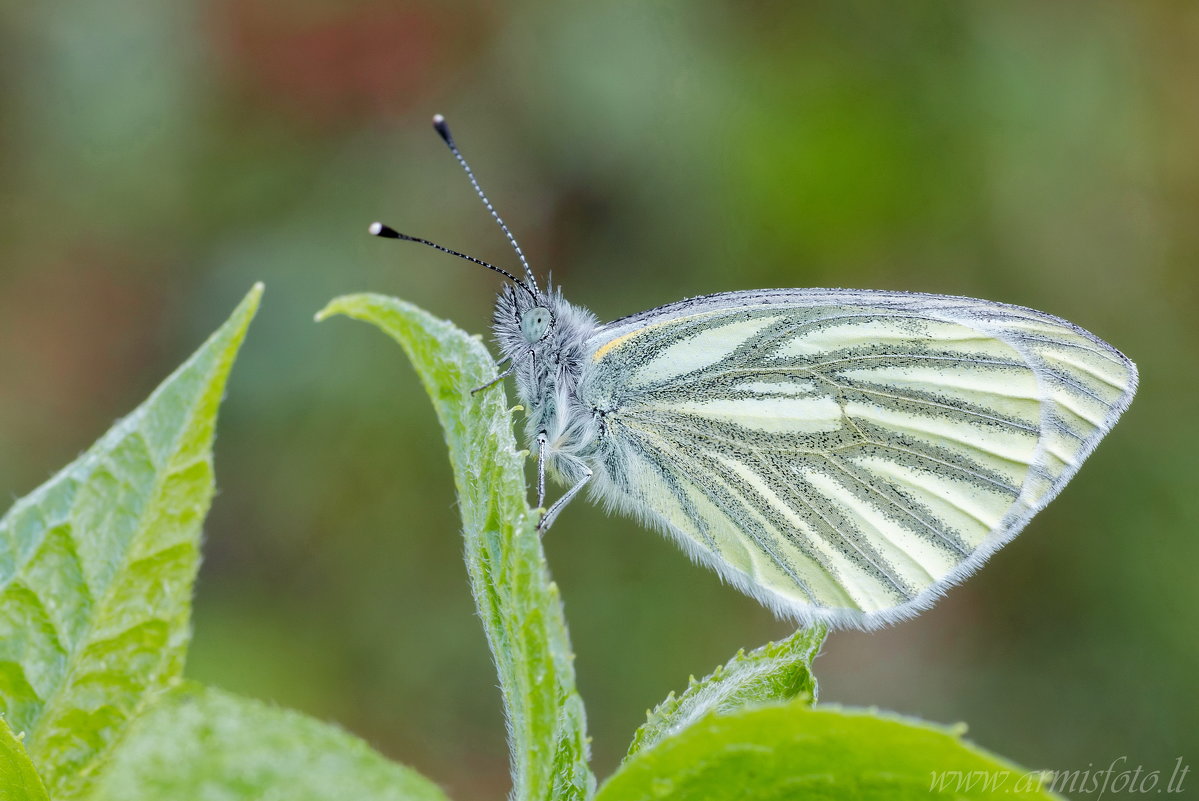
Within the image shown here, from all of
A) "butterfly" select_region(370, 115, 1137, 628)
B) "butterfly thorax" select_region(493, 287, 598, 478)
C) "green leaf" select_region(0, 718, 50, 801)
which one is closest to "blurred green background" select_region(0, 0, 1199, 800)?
"butterfly thorax" select_region(493, 287, 598, 478)

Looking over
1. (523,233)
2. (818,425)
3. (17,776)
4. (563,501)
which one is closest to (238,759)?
(17,776)

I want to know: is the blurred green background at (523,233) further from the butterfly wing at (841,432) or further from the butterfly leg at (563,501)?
the butterfly leg at (563,501)

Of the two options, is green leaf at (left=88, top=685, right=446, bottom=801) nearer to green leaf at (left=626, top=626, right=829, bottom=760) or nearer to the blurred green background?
green leaf at (left=626, top=626, right=829, bottom=760)

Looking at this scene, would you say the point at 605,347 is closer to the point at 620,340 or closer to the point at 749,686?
the point at 620,340

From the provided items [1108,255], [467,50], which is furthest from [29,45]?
[1108,255]

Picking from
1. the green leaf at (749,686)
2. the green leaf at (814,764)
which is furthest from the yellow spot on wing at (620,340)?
the green leaf at (814,764)

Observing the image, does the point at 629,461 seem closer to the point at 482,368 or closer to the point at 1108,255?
the point at 482,368

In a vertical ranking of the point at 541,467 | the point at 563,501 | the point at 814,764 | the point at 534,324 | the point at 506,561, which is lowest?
the point at 814,764
